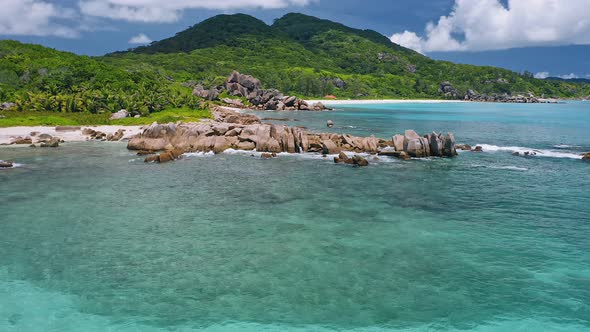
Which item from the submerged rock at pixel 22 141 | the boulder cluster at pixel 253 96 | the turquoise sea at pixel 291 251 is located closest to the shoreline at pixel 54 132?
the submerged rock at pixel 22 141

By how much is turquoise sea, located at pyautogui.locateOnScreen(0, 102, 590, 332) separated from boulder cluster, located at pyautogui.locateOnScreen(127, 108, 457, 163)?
13.6m

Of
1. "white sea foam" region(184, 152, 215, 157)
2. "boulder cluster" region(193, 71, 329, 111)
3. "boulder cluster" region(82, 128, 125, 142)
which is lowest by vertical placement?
"white sea foam" region(184, 152, 215, 157)

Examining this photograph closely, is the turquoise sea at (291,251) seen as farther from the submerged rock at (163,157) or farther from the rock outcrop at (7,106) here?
the rock outcrop at (7,106)

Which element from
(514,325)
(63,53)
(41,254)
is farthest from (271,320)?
(63,53)

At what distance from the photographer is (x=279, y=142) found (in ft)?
203

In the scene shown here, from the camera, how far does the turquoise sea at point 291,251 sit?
57.9ft

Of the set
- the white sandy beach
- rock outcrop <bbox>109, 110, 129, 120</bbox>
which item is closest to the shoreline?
the white sandy beach

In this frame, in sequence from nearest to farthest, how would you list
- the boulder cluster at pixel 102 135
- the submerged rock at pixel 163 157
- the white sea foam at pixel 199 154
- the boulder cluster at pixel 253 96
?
the submerged rock at pixel 163 157 < the white sea foam at pixel 199 154 < the boulder cluster at pixel 102 135 < the boulder cluster at pixel 253 96

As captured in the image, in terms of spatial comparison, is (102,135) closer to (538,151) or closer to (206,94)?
(538,151)

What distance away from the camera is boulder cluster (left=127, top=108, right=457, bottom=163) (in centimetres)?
5878

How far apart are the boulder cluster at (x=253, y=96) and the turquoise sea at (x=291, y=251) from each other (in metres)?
120

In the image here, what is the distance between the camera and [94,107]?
91062 millimetres

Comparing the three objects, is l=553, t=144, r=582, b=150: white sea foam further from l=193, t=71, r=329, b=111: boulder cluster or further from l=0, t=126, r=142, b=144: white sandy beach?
l=193, t=71, r=329, b=111: boulder cluster

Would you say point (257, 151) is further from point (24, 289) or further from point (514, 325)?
point (514, 325)
